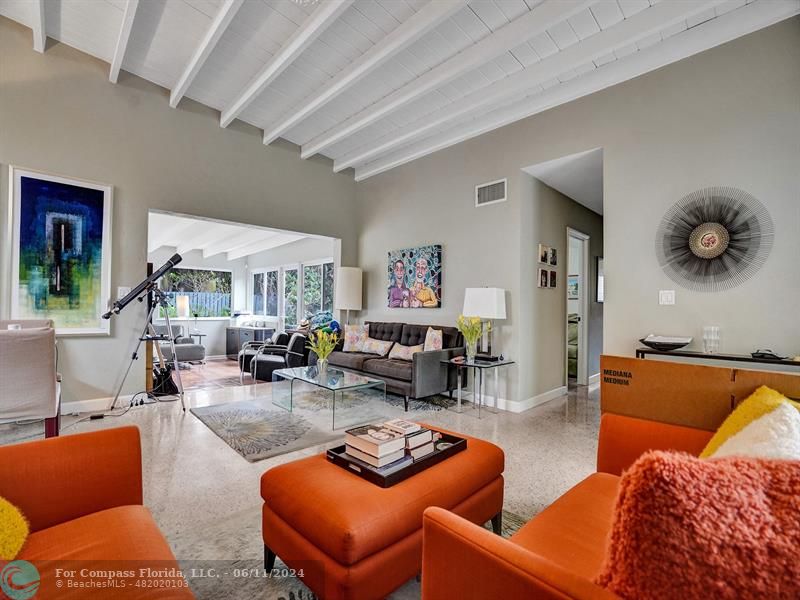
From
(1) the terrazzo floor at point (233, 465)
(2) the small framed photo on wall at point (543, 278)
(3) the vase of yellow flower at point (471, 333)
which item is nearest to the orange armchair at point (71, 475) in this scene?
(1) the terrazzo floor at point (233, 465)

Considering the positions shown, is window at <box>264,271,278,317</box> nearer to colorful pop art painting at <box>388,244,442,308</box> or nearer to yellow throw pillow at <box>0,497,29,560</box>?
colorful pop art painting at <box>388,244,442,308</box>

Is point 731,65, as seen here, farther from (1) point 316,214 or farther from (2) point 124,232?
(2) point 124,232

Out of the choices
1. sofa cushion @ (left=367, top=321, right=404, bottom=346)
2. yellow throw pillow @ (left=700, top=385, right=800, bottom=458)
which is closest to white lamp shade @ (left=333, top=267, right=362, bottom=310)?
sofa cushion @ (left=367, top=321, right=404, bottom=346)

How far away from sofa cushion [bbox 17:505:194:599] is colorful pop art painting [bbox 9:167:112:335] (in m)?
3.47

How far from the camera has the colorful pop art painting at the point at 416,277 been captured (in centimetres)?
509

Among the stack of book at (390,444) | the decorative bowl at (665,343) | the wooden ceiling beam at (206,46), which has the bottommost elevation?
the stack of book at (390,444)

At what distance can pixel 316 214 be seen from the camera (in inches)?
230

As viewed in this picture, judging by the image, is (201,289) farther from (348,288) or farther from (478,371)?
(478,371)

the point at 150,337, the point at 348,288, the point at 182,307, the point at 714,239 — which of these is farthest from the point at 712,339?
the point at 182,307

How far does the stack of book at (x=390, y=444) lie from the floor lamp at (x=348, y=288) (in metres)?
4.34

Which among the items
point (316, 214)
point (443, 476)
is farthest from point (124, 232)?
point (443, 476)

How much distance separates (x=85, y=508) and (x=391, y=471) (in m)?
1.06

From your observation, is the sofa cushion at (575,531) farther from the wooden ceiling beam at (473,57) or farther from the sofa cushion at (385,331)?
the sofa cushion at (385,331)

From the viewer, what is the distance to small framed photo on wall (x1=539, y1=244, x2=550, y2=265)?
458cm
